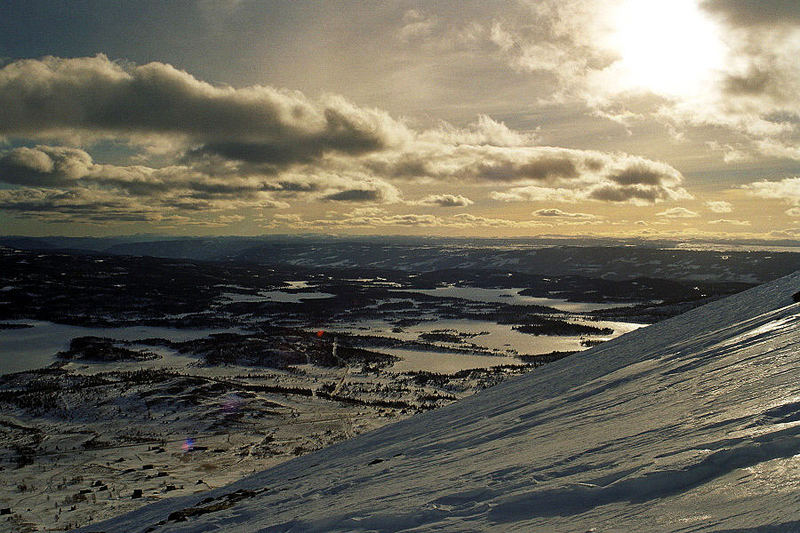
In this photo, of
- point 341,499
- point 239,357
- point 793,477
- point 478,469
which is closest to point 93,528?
point 341,499

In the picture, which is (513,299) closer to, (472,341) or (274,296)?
(472,341)

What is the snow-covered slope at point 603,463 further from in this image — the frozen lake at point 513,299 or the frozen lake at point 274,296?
the frozen lake at point 274,296

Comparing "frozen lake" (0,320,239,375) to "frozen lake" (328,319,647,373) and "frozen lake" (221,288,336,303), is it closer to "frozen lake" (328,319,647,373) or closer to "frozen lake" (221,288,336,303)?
"frozen lake" (328,319,647,373)

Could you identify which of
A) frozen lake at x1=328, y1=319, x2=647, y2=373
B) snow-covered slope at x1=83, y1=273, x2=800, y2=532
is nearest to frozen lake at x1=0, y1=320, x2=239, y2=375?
frozen lake at x1=328, y1=319, x2=647, y2=373

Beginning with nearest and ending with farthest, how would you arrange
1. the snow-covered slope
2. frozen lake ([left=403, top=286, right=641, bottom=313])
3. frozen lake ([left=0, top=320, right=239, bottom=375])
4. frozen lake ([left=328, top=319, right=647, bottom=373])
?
the snow-covered slope
frozen lake ([left=0, top=320, right=239, bottom=375])
frozen lake ([left=328, top=319, right=647, bottom=373])
frozen lake ([left=403, top=286, right=641, bottom=313])

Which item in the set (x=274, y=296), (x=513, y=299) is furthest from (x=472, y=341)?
(x=274, y=296)

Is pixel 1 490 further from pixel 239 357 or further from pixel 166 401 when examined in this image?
pixel 239 357

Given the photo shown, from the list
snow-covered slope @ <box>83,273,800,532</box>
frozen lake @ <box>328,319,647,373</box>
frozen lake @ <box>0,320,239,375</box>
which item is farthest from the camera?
frozen lake @ <box>328,319,647,373</box>

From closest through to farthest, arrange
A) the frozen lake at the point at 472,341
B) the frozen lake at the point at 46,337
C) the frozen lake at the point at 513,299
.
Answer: the frozen lake at the point at 46,337
the frozen lake at the point at 472,341
the frozen lake at the point at 513,299

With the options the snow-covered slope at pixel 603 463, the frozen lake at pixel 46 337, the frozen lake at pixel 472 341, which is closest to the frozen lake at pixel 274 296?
the frozen lake at pixel 472 341
